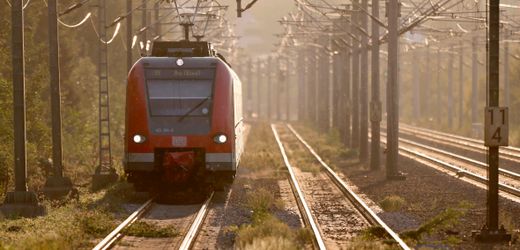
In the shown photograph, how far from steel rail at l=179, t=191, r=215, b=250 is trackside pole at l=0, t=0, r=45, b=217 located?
9.39 feet

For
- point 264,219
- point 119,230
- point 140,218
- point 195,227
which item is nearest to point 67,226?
point 119,230

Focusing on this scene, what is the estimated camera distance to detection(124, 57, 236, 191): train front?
63.8 ft

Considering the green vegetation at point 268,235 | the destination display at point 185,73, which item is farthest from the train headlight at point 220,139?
the green vegetation at point 268,235

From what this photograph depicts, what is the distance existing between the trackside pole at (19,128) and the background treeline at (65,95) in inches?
177

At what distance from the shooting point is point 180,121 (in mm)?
19562

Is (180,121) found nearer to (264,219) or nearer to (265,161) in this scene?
(264,219)

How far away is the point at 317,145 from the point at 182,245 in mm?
33492

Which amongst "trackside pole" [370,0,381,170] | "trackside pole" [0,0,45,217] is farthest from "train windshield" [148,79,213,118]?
"trackside pole" [370,0,381,170]

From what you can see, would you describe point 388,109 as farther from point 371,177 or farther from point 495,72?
point 495,72

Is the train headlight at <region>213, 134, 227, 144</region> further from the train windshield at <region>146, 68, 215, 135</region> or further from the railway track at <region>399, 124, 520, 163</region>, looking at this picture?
the railway track at <region>399, 124, 520, 163</region>

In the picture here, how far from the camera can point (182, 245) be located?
13.3m

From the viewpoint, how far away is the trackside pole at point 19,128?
1731 centimetres

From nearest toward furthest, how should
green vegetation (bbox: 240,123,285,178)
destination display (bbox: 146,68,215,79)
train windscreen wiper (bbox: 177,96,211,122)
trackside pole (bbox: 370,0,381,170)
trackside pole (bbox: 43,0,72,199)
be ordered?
train windscreen wiper (bbox: 177,96,211,122), destination display (bbox: 146,68,215,79), trackside pole (bbox: 43,0,72,199), trackside pole (bbox: 370,0,381,170), green vegetation (bbox: 240,123,285,178)

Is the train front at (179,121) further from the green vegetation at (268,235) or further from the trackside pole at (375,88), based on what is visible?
the trackside pole at (375,88)
